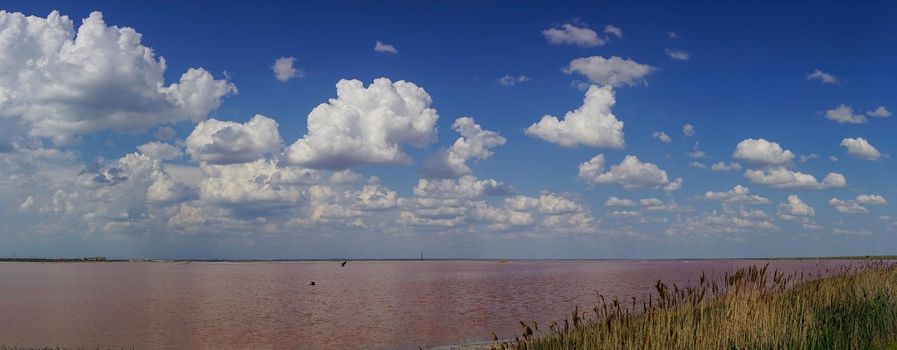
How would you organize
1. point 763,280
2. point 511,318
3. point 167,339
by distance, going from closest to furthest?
point 763,280 < point 167,339 < point 511,318

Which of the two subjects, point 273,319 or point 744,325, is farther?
point 273,319

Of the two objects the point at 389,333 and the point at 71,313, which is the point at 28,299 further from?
the point at 389,333

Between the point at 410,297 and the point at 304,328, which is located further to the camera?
the point at 410,297

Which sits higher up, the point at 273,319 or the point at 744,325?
the point at 744,325

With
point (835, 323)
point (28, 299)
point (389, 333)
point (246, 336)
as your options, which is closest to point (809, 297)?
point (835, 323)

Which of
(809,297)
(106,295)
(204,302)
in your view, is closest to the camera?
(809,297)

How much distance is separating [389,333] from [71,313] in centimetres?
2307

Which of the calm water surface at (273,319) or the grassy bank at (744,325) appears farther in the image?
the calm water surface at (273,319)

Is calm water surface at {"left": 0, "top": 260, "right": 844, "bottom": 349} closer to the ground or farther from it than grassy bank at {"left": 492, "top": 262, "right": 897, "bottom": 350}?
closer to the ground

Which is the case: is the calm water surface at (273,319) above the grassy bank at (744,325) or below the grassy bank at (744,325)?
below

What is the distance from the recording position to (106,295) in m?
58.2

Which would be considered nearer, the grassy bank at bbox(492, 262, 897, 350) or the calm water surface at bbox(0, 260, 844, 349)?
the grassy bank at bbox(492, 262, 897, 350)

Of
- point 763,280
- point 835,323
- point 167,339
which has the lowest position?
point 167,339

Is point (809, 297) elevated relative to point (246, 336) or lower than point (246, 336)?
elevated
